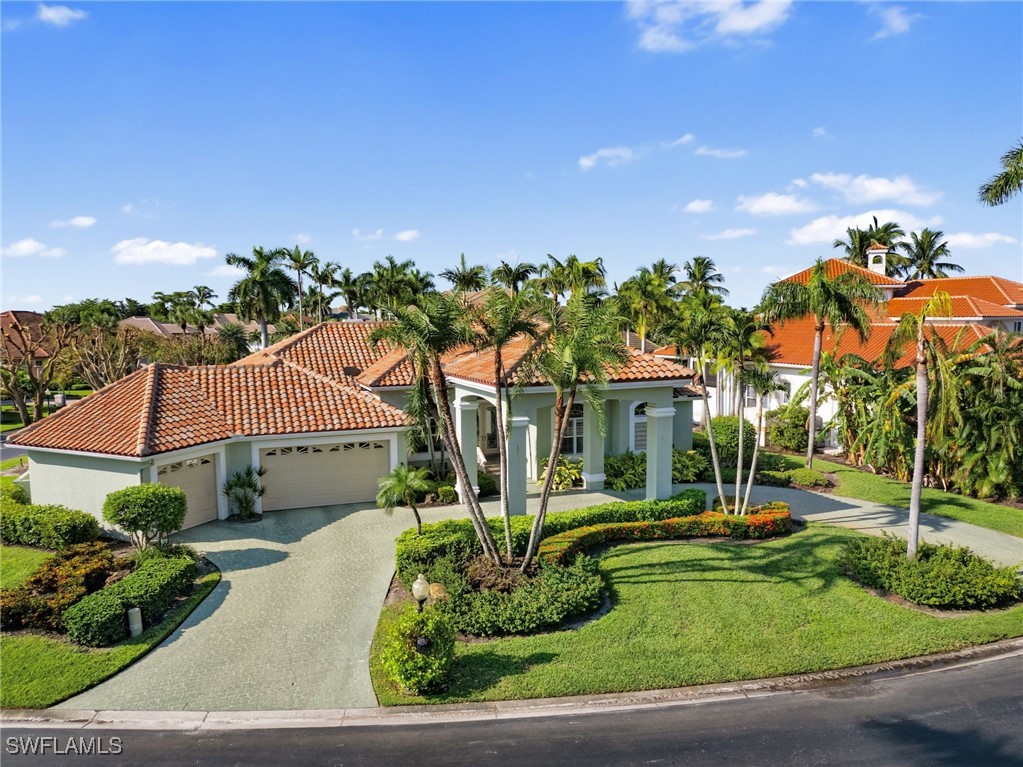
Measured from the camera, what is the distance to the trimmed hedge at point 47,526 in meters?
17.2

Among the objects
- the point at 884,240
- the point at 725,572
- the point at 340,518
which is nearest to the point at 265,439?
the point at 340,518

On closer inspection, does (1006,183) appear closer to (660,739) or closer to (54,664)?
(660,739)

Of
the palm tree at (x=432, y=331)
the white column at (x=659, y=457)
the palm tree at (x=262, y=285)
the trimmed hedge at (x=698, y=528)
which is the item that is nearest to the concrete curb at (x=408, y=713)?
the palm tree at (x=432, y=331)

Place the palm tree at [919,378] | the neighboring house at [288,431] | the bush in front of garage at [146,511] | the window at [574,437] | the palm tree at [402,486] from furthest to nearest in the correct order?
the window at [574,437], the neighboring house at [288,431], the palm tree at [402,486], the bush in front of garage at [146,511], the palm tree at [919,378]

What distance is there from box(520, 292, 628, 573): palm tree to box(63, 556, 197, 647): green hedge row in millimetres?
7694

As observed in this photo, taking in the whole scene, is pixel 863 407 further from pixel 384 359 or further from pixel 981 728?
pixel 384 359

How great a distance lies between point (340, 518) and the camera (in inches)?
785

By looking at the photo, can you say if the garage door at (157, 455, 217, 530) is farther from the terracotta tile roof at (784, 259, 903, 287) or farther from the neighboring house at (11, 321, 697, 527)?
the terracotta tile roof at (784, 259, 903, 287)

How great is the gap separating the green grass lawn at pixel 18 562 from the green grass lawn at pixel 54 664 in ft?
11.8

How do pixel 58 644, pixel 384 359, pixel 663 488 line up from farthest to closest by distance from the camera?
pixel 384 359, pixel 663 488, pixel 58 644

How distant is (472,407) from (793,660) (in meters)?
11.3

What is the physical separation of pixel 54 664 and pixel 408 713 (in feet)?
22.4

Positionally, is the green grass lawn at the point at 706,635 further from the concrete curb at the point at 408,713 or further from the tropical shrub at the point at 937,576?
the tropical shrub at the point at 937,576

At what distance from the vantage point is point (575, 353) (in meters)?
12.7
